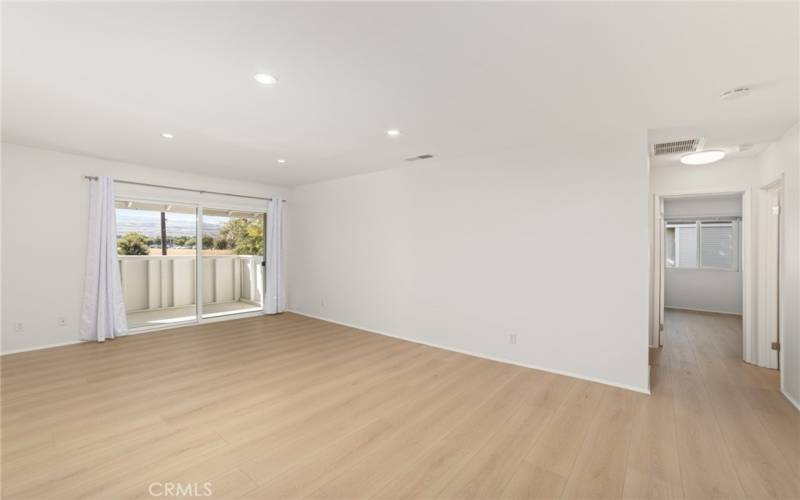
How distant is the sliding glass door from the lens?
543cm

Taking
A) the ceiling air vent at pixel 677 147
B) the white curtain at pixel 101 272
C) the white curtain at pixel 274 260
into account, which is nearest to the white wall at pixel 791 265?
the ceiling air vent at pixel 677 147

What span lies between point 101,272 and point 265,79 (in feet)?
13.9

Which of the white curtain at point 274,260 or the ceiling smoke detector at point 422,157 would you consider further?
the white curtain at point 274,260

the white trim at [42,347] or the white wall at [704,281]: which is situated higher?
the white wall at [704,281]

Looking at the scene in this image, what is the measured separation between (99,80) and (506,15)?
2.74 meters

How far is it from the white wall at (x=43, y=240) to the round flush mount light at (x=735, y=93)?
6.89 metres

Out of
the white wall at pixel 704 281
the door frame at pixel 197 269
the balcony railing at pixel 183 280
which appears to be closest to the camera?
the door frame at pixel 197 269

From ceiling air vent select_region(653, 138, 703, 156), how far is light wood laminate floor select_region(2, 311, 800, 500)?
2.47 m

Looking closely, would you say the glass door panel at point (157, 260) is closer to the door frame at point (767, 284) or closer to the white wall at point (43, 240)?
the white wall at point (43, 240)

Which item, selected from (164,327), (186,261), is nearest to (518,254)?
(164,327)

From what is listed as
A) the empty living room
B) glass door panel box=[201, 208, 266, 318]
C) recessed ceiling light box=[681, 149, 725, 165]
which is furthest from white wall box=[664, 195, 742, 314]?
glass door panel box=[201, 208, 266, 318]

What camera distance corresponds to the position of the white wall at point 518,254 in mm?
3283

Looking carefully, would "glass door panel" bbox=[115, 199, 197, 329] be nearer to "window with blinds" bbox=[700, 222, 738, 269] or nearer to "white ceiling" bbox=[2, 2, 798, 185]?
"white ceiling" bbox=[2, 2, 798, 185]

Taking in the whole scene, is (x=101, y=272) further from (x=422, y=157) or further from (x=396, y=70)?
(x=396, y=70)
